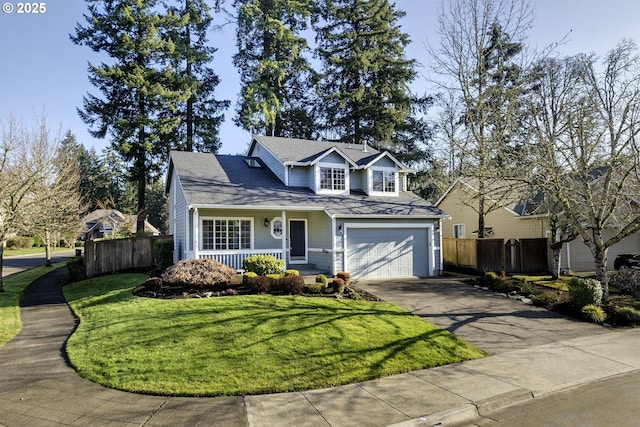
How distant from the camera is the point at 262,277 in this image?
12.4 meters

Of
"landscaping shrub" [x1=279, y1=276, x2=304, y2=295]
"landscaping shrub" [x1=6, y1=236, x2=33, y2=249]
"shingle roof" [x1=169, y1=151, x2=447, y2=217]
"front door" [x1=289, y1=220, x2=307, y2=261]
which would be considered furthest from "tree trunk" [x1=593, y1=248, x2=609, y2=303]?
"landscaping shrub" [x1=6, y1=236, x2=33, y2=249]

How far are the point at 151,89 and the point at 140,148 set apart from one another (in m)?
4.02

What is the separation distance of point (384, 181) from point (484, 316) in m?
10.4

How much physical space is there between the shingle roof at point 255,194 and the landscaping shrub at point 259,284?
3.91m

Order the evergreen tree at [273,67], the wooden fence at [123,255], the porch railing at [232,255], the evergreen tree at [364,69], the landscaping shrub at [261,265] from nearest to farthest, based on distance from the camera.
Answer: the landscaping shrub at [261,265] < the porch railing at [232,255] < the wooden fence at [123,255] < the evergreen tree at [273,67] < the evergreen tree at [364,69]

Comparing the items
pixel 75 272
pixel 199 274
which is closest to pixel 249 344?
pixel 199 274

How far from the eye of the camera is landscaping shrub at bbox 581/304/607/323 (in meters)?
11.0

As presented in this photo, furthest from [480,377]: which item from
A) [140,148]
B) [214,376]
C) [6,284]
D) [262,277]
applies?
[140,148]

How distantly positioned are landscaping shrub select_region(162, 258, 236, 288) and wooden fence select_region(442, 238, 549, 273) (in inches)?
476

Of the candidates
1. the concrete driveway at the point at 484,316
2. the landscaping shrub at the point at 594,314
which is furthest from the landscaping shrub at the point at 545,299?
the landscaping shrub at the point at 594,314

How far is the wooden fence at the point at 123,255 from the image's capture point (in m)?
18.2

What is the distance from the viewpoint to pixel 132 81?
2497 cm
